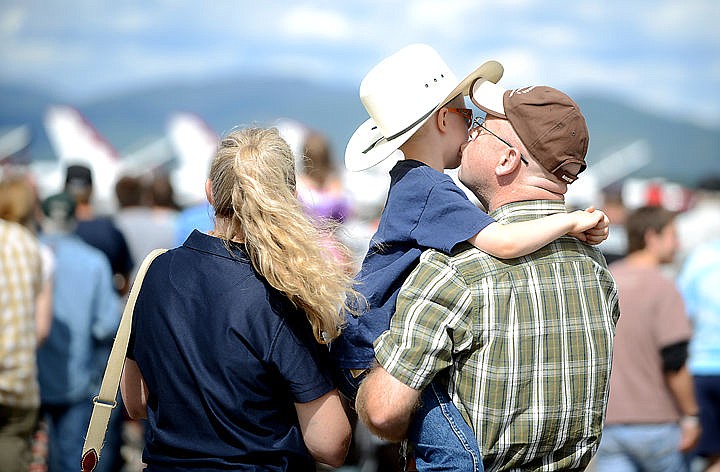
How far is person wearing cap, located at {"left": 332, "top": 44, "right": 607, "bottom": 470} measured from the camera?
6.44ft

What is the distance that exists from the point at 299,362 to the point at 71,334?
10.2 ft

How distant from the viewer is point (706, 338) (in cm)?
504

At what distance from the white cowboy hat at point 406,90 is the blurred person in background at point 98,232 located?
3.74 metres

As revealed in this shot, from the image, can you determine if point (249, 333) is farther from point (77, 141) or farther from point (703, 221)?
point (77, 141)

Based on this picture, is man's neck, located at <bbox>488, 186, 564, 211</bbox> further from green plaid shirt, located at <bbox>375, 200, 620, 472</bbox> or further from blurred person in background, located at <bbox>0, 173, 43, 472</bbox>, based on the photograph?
blurred person in background, located at <bbox>0, 173, 43, 472</bbox>

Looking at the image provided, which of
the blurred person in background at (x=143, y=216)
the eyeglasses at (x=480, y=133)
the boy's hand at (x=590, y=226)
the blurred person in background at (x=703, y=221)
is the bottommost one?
the blurred person in background at (x=703, y=221)

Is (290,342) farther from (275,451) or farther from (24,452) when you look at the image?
(24,452)

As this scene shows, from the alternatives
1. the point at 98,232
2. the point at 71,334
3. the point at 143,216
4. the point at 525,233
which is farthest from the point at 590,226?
the point at 143,216

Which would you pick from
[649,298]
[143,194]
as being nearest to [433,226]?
[649,298]

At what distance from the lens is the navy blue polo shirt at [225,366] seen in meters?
2.03

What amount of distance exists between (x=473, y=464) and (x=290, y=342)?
20.6 inches

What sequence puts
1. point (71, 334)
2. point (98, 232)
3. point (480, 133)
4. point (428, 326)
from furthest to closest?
point (98, 232) → point (71, 334) → point (480, 133) → point (428, 326)

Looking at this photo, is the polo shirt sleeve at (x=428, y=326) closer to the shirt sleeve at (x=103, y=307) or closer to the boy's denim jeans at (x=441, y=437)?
the boy's denim jeans at (x=441, y=437)

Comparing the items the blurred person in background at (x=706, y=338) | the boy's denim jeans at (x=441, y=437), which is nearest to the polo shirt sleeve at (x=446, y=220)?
the boy's denim jeans at (x=441, y=437)
